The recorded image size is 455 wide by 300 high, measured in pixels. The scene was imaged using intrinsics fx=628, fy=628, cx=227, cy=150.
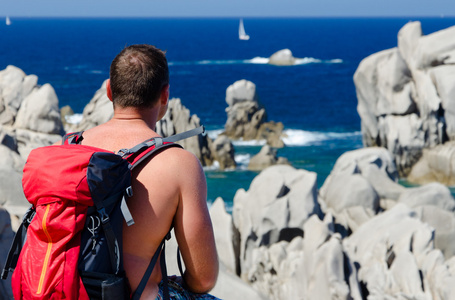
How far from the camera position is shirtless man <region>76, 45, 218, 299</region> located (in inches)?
119

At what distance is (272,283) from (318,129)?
29878mm

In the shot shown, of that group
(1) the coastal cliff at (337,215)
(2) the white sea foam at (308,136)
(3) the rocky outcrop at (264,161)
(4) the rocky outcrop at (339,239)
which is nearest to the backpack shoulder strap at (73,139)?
(1) the coastal cliff at (337,215)

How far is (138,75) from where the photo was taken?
3.06 meters

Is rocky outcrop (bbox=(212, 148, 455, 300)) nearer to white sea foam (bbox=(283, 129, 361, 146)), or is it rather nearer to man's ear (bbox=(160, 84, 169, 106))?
man's ear (bbox=(160, 84, 169, 106))

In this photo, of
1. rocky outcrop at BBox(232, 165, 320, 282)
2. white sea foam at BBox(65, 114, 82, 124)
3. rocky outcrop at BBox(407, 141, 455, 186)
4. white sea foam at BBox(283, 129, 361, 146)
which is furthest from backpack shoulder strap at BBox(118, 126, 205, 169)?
white sea foam at BBox(65, 114, 82, 124)

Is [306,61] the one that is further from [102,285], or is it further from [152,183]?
[102,285]

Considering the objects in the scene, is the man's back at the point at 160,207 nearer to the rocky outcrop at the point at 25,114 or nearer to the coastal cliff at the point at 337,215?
the coastal cliff at the point at 337,215

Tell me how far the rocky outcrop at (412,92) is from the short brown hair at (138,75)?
25.5 meters

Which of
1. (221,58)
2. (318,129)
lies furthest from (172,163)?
(221,58)

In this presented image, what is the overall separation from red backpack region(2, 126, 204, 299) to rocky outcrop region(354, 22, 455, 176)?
25895 millimetres

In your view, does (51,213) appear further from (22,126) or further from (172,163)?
(22,126)

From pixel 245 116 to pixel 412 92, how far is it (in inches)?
444

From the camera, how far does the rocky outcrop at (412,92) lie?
89.6 ft

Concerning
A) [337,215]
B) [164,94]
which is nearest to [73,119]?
[337,215]
